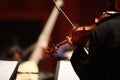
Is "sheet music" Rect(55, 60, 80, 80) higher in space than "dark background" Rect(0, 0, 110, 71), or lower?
lower

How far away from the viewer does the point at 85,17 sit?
474 centimetres

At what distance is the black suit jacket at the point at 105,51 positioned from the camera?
1182 mm

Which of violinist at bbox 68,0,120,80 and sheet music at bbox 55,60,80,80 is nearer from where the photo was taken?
violinist at bbox 68,0,120,80

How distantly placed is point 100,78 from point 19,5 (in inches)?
149

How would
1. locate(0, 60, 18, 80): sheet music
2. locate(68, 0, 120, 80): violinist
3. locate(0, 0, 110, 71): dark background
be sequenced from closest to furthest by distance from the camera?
locate(68, 0, 120, 80): violinist
locate(0, 60, 18, 80): sheet music
locate(0, 0, 110, 71): dark background

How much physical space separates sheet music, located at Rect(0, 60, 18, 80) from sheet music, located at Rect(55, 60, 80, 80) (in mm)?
265

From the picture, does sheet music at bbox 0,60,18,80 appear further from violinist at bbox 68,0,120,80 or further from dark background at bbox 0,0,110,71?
dark background at bbox 0,0,110,71

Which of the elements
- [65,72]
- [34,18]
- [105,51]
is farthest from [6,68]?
[34,18]

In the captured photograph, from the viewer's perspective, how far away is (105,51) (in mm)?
1201

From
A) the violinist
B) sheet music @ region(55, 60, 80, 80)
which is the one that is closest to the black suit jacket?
the violinist

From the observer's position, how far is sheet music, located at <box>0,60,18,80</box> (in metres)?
1.72

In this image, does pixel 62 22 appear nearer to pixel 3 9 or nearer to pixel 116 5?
pixel 3 9

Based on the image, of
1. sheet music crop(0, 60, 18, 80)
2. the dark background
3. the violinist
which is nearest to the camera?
the violinist

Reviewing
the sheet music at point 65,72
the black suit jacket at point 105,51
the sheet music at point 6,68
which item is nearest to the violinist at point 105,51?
the black suit jacket at point 105,51
